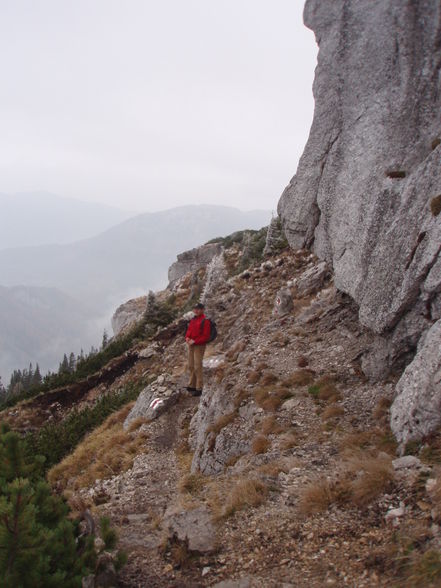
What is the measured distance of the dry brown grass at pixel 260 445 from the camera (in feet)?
37.8

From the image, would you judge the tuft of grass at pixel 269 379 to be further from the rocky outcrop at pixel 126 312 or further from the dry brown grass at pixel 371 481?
the rocky outcrop at pixel 126 312

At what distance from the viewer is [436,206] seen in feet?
38.5

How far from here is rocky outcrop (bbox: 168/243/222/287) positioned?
89.1 metres

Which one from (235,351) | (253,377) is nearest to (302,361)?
(253,377)

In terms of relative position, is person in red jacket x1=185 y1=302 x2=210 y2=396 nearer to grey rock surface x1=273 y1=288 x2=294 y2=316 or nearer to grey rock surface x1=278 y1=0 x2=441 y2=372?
grey rock surface x1=278 y1=0 x2=441 y2=372

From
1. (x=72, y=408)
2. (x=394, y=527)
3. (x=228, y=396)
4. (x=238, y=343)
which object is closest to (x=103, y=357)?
(x=72, y=408)

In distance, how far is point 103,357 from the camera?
1515 inches

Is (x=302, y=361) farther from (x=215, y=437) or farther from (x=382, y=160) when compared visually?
(x=382, y=160)

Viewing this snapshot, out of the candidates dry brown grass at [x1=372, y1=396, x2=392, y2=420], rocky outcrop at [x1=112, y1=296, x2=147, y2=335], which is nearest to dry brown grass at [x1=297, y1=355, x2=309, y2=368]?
dry brown grass at [x1=372, y1=396, x2=392, y2=420]

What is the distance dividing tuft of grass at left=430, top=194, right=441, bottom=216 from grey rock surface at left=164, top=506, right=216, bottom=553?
9.89m

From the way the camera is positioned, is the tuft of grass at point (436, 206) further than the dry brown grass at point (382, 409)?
Yes

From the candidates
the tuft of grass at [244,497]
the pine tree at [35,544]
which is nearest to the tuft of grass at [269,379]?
the tuft of grass at [244,497]

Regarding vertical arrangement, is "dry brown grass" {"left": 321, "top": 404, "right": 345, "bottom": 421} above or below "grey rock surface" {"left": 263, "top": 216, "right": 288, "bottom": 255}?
below

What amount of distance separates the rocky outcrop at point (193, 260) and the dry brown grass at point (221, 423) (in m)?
74.2
